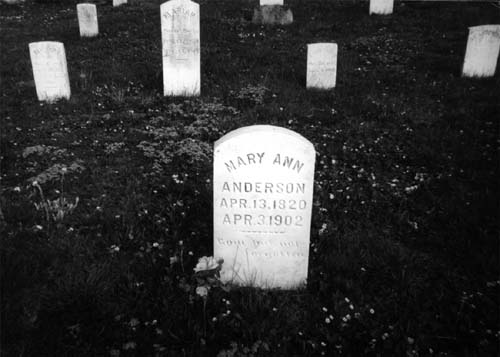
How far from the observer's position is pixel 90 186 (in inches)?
196

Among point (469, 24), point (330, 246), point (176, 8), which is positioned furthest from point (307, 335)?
point (469, 24)

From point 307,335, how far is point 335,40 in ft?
35.7

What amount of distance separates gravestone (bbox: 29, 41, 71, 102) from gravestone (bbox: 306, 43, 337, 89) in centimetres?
477

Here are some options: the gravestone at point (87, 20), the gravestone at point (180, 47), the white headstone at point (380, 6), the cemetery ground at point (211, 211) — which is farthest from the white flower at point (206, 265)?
the white headstone at point (380, 6)

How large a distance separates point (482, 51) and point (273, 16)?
7142 mm

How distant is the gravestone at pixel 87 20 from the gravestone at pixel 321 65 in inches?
307

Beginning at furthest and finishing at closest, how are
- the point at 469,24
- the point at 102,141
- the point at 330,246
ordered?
the point at 469,24 → the point at 102,141 → the point at 330,246

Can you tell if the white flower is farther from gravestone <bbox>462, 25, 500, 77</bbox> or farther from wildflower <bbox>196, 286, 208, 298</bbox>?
gravestone <bbox>462, 25, 500, 77</bbox>

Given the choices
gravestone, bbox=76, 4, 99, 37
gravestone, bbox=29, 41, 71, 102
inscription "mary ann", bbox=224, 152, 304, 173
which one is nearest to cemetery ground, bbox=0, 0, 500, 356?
inscription "mary ann", bbox=224, 152, 304, 173

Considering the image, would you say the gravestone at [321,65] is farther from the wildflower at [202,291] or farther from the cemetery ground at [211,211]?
the wildflower at [202,291]

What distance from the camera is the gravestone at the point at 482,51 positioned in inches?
347

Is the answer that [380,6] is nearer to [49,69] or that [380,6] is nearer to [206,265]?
[49,69]

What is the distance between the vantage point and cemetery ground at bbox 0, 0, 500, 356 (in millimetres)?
3053

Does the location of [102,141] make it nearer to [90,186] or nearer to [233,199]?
[90,186]
